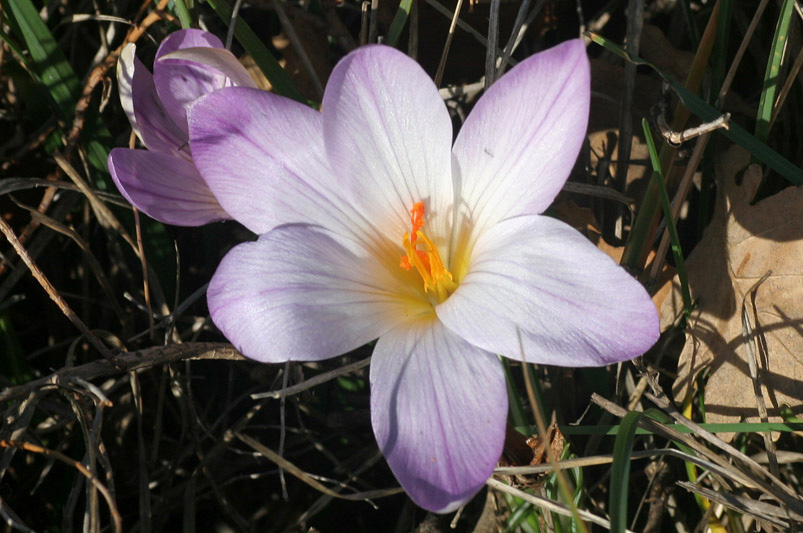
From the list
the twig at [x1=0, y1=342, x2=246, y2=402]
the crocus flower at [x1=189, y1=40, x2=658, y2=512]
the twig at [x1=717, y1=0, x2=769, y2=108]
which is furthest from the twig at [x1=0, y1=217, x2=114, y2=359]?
the twig at [x1=717, y1=0, x2=769, y2=108]

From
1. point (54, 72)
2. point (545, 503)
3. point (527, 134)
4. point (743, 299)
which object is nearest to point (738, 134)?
point (743, 299)

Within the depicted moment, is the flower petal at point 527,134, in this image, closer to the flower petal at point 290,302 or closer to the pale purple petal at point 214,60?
the flower petal at point 290,302

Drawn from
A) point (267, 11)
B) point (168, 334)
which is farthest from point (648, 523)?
point (267, 11)

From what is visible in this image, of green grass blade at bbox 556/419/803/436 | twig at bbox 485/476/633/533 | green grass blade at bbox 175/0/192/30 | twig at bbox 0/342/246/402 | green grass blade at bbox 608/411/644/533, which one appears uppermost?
green grass blade at bbox 175/0/192/30

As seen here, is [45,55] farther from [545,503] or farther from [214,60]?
[545,503]

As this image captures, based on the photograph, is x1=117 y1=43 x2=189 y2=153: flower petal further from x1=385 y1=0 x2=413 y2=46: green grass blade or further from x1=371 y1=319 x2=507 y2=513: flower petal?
x1=371 y1=319 x2=507 y2=513: flower petal

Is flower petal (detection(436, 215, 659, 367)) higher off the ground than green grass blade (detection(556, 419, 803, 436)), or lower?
higher

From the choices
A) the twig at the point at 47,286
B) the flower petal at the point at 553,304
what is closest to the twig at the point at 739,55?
the flower petal at the point at 553,304
